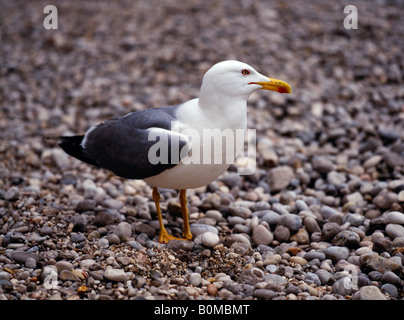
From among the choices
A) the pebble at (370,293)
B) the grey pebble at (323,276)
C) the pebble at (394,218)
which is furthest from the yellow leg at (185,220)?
the pebble at (394,218)

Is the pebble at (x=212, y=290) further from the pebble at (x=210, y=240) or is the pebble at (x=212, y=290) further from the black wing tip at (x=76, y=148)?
the black wing tip at (x=76, y=148)

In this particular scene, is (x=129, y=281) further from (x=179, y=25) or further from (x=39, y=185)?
(x=179, y=25)

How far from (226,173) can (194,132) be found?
1957mm

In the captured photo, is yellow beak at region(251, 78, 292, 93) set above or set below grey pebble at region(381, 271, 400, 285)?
above

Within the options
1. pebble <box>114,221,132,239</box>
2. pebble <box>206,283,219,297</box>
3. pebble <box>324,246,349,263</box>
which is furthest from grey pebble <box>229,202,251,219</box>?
pebble <box>206,283,219,297</box>

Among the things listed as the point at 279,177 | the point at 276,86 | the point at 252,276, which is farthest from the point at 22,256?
the point at 279,177

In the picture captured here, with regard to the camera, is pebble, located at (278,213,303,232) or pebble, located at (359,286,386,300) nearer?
pebble, located at (359,286,386,300)

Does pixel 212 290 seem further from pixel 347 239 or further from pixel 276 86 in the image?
pixel 276 86

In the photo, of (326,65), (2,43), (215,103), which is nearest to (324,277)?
(215,103)

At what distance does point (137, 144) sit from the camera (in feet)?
12.5

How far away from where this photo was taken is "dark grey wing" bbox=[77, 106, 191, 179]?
357 centimetres

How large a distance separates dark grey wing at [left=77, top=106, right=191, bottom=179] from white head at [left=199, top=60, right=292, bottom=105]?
1.43ft

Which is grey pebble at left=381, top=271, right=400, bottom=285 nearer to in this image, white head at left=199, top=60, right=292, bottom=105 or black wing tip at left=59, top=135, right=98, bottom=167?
white head at left=199, top=60, right=292, bottom=105

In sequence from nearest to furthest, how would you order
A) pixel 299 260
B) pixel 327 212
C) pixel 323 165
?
pixel 299 260 < pixel 327 212 < pixel 323 165
